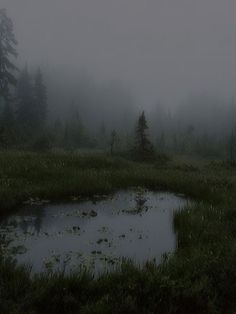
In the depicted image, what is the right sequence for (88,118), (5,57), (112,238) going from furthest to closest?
(88,118)
(5,57)
(112,238)

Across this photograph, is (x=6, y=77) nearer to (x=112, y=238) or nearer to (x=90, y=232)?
(x=90, y=232)

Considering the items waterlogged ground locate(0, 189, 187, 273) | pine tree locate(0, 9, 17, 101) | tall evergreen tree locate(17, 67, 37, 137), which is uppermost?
pine tree locate(0, 9, 17, 101)

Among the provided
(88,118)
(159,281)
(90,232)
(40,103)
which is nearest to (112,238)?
(90,232)

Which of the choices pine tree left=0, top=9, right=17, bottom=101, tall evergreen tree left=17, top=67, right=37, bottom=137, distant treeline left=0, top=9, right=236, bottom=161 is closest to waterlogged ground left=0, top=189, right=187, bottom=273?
distant treeline left=0, top=9, right=236, bottom=161

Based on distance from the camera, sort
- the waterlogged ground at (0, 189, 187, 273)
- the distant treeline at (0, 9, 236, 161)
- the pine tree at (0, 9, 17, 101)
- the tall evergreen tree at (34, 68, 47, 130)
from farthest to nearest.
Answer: the tall evergreen tree at (34, 68, 47, 130) < the pine tree at (0, 9, 17, 101) < the distant treeline at (0, 9, 236, 161) < the waterlogged ground at (0, 189, 187, 273)

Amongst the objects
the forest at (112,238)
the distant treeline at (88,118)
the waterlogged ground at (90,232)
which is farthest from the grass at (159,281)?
the distant treeline at (88,118)

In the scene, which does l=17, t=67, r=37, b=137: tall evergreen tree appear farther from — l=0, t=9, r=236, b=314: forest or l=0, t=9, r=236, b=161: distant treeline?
l=0, t=9, r=236, b=314: forest

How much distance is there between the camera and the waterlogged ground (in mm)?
9945

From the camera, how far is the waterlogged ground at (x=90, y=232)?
9945mm

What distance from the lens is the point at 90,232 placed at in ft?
40.1

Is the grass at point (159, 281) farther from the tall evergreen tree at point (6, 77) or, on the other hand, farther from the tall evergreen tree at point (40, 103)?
the tall evergreen tree at point (40, 103)

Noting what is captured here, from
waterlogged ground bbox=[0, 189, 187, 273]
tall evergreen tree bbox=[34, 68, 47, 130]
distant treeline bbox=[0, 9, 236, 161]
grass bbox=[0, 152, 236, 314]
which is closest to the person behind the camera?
grass bbox=[0, 152, 236, 314]

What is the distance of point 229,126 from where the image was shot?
82.9 m

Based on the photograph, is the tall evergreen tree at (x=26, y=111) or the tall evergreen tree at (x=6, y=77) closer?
the tall evergreen tree at (x=6, y=77)
